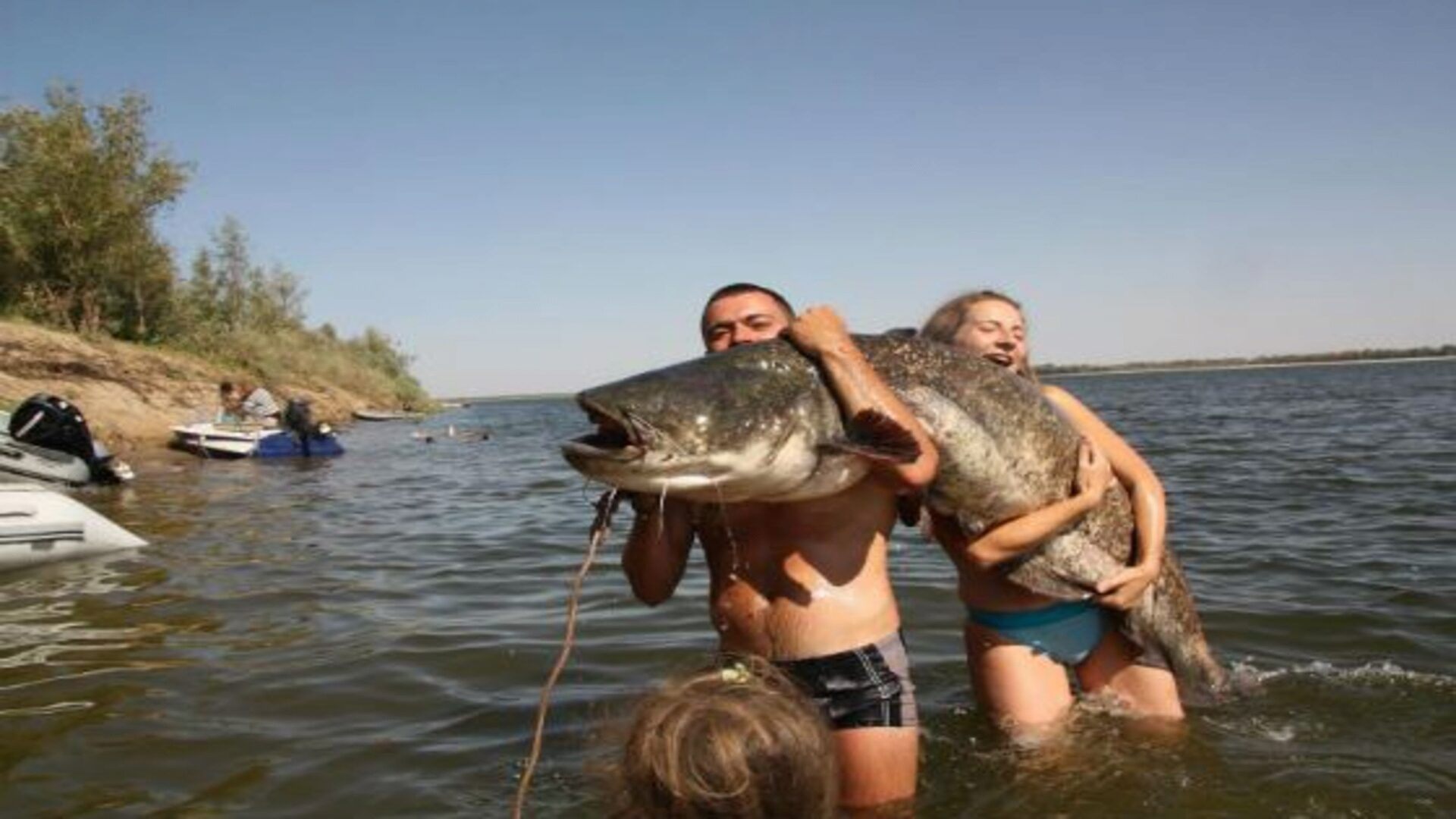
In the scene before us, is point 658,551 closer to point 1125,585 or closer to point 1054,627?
point 1054,627

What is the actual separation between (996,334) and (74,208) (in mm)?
30935

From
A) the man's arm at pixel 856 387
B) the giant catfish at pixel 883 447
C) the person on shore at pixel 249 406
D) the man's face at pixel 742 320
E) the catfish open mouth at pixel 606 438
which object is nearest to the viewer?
the catfish open mouth at pixel 606 438

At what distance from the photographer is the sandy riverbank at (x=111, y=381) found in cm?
2166

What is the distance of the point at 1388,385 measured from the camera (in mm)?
47312

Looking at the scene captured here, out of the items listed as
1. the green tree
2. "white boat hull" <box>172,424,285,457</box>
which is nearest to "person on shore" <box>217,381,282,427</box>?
"white boat hull" <box>172,424,285,457</box>

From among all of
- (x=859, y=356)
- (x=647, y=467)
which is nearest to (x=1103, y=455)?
(x=859, y=356)

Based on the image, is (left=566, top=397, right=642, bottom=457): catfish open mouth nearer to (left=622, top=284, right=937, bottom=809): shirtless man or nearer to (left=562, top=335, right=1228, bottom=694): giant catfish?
(left=562, top=335, right=1228, bottom=694): giant catfish

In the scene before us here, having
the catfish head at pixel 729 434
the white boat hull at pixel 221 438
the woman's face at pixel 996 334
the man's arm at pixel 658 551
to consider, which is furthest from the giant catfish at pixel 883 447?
the white boat hull at pixel 221 438

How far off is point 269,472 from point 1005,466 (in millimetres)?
18301

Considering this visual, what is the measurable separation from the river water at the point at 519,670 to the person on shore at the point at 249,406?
11.6m

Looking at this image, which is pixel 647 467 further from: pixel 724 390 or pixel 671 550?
pixel 671 550

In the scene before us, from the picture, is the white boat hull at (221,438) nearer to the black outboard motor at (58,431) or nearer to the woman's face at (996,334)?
the black outboard motor at (58,431)

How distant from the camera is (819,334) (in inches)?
118

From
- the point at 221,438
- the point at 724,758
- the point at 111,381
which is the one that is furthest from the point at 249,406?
the point at 724,758
